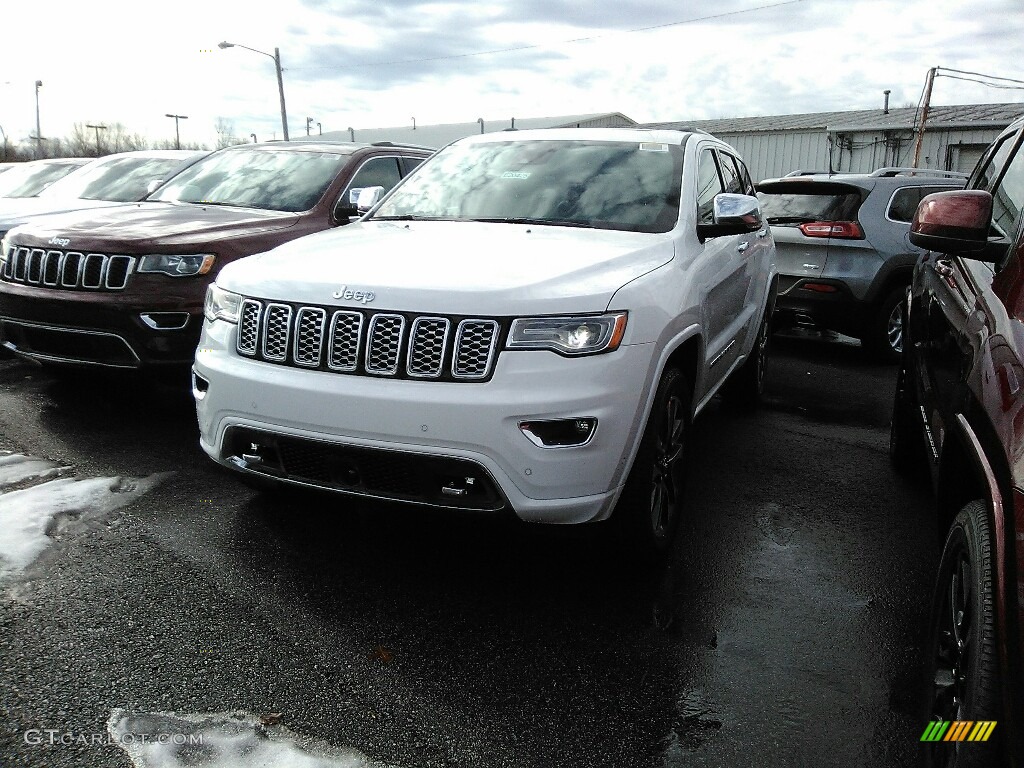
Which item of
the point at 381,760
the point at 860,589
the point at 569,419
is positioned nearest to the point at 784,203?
the point at 860,589

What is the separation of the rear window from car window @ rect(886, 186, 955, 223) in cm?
33

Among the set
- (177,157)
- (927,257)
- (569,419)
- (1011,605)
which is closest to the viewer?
(1011,605)

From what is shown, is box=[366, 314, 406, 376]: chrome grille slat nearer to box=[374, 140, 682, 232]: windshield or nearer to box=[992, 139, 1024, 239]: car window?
box=[374, 140, 682, 232]: windshield

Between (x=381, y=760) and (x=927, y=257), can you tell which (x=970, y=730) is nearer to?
(x=381, y=760)

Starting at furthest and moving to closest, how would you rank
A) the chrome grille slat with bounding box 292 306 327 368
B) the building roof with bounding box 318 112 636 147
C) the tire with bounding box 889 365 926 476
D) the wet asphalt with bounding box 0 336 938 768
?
the building roof with bounding box 318 112 636 147 < the tire with bounding box 889 365 926 476 < the chrome grille slat with bounding box 292 306 327 368 < the wet asphalt with bounding box 0 336 938 768

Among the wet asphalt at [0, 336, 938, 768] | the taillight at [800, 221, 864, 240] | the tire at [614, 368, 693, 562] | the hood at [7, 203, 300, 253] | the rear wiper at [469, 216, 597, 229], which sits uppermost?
the rear wiper at [469, 216, 597, 229]

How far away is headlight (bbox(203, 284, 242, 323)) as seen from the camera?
11.6 feet

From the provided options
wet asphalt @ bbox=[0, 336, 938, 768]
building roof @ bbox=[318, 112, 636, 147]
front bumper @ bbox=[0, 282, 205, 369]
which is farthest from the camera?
building roof @ bbox=[318, 112, 636, 147]

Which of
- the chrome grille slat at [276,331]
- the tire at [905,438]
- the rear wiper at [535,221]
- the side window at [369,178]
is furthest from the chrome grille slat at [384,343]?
the side window at [369,178]

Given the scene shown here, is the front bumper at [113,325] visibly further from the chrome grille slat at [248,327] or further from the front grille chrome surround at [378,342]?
the front grille chrome surround at [378,342]

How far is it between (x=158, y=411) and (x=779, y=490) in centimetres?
388

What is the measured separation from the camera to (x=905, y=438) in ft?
16.1

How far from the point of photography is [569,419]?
117 inches

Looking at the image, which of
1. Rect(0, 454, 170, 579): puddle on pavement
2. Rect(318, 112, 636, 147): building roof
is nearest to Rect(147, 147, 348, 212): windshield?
Rect(0, 454, 170, 579): puddle on pavement
